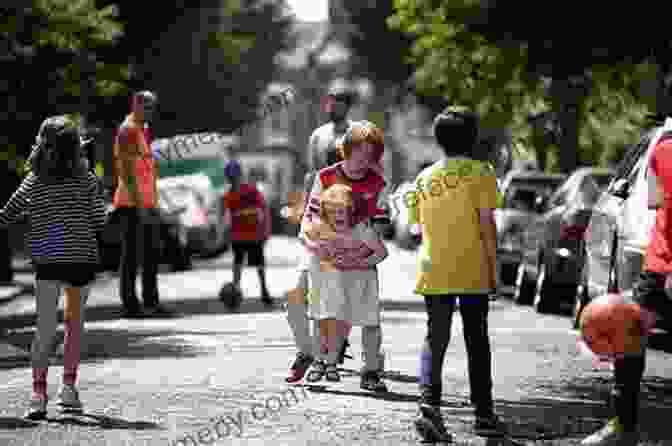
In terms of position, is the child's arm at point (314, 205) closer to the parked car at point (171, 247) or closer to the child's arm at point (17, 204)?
the child's arm at point (17, 204)

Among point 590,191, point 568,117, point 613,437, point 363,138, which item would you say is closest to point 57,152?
point 363,138

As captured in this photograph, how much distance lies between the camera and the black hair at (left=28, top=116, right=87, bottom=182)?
9875 mm

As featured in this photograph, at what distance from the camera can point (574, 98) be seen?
92.9 feet

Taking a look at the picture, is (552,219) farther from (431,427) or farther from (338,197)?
(431,427)

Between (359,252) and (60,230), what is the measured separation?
5.97ft

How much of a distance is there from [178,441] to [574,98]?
20543mm

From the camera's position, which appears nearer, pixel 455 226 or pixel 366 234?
pixel 455 226

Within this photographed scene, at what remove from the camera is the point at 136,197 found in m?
17.3

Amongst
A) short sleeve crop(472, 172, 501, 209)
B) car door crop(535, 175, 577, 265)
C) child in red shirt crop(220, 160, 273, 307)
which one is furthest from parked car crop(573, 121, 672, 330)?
child in red shirt crop(220, 160, 273, 307)

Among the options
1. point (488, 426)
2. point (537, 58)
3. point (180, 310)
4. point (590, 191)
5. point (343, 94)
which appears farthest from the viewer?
point (537, 58)

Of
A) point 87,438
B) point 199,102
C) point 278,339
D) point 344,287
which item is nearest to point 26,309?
point 278,339

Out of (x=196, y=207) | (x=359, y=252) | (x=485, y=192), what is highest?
(x=485, y=192)

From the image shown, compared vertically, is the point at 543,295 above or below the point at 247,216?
below

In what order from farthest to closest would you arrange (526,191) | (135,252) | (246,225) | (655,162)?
(526,191) < (246,225) < (135,252) < (655,162)
